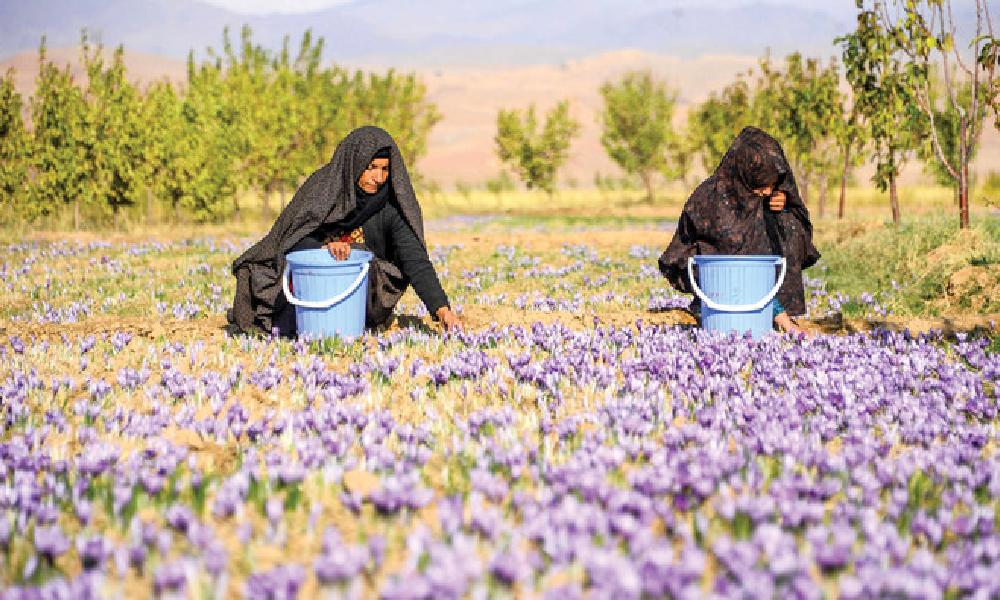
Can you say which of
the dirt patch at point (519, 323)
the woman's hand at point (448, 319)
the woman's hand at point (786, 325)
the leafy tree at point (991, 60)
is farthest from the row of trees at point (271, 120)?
the woman's hand at point (448, 319)

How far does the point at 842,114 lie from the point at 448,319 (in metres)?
18.3

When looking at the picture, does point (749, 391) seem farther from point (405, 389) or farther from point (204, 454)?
point (204, 454)

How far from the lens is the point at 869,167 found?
256ft

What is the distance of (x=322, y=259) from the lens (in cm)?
633

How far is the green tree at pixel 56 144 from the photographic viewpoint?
19.7m

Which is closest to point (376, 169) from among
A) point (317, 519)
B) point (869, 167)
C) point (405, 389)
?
point (405, 389)

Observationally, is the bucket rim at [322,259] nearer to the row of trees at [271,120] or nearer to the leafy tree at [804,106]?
the row of trees at [271,120]

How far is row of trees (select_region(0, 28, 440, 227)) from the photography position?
19781 millimetres

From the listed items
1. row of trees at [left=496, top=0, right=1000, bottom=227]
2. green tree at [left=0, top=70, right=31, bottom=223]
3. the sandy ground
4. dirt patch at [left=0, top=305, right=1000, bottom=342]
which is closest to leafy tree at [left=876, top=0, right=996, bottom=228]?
row of trees at [left=496, top=0, right=1000, bottom=227]

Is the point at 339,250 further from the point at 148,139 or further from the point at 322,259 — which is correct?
the point at 148,139

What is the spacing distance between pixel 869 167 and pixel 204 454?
84.3m

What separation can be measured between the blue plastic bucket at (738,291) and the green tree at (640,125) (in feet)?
114

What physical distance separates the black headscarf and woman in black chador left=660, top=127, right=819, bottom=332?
2312mm

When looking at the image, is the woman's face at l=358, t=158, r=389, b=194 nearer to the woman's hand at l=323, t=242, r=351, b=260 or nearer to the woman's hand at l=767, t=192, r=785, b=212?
the woman's hand at l=323, t=242, r=351, b=260
